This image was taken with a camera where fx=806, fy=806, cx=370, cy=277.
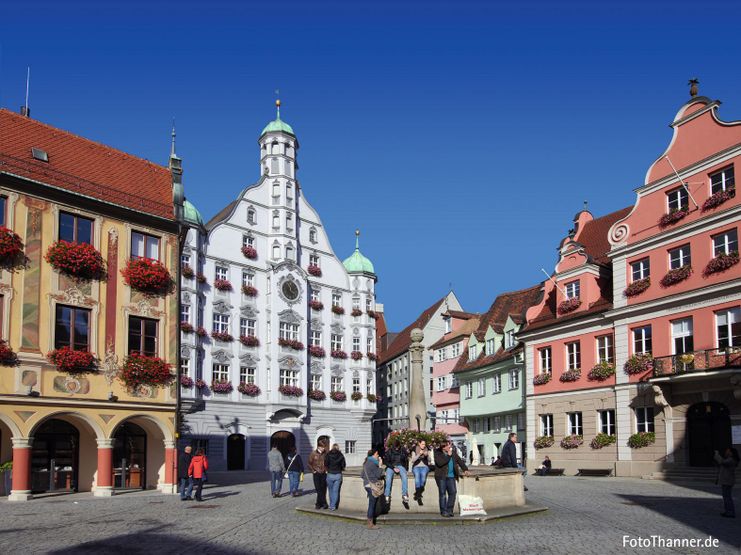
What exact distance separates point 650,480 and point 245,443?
→ 95.6 ft

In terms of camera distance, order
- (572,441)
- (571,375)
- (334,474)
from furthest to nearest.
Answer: (571,375), (572,441), (334,474)

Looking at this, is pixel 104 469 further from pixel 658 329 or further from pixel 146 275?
pixel 658 329

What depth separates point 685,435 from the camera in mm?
34281

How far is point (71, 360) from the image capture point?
2714 cm

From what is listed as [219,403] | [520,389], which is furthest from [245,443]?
[520,389]

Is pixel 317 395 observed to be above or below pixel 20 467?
above

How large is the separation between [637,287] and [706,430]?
7.22 metres

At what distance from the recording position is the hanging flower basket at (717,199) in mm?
33219

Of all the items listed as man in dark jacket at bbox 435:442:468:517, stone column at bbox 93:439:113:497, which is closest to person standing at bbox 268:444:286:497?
stone column at bbox 93:439:113:497

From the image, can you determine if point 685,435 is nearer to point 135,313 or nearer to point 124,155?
point 135,313

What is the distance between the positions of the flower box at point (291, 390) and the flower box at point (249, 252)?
948 cm

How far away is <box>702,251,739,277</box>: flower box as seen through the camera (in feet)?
107

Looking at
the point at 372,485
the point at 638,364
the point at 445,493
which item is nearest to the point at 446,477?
the point at 445,493

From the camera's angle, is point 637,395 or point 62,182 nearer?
point 62,182
